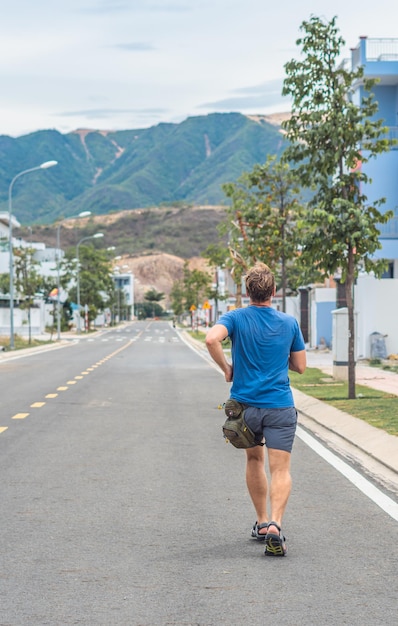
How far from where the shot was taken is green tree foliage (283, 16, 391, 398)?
746 inches

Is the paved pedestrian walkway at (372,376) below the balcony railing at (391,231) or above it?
below

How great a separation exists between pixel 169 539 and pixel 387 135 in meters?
35.0

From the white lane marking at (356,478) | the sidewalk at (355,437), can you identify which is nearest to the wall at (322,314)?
the sidewalk at (355,437)

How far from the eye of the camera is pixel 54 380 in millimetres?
25797

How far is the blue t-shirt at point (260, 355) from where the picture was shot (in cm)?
702

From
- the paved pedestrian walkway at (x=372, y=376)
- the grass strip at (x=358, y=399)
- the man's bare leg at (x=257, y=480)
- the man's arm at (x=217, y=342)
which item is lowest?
the paved pedestrian walkway at (x=372, y=376)

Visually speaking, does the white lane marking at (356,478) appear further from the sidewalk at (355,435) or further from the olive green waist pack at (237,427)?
the olive green waist pack at (237,427)

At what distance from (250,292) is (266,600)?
86.5 inches

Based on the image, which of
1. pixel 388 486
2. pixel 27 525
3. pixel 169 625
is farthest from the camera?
pixel 388 486

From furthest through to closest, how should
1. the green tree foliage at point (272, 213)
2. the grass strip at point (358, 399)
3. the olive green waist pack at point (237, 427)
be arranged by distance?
the green tree foliage at point (272, 213) < the grass strip at point (358, 399) < the olive green waist pack at point (237, 427)

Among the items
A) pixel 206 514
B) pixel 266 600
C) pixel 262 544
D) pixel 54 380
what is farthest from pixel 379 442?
pixel 54 380

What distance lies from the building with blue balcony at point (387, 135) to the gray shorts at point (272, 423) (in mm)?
30459

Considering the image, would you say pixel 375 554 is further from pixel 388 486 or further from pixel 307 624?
pixel 388 486

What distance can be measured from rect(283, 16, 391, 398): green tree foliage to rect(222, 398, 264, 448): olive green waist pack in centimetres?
1178
